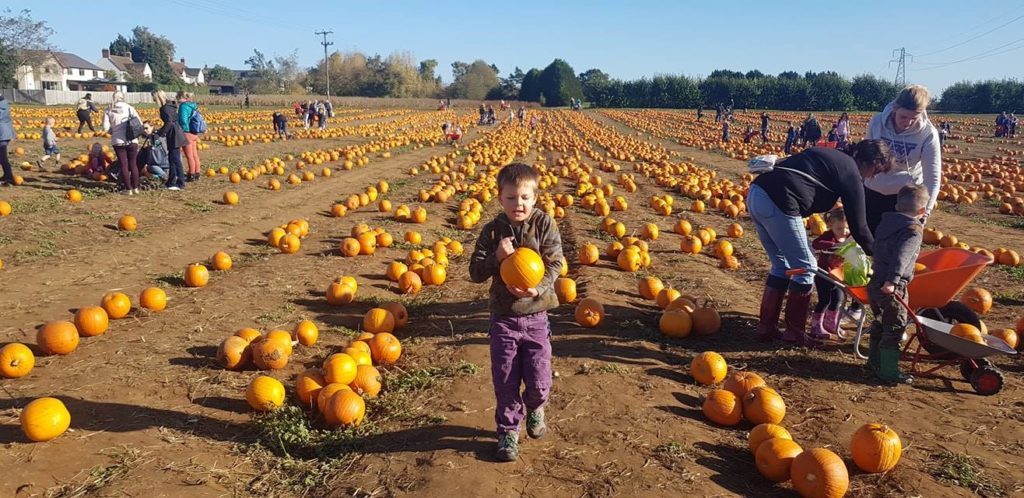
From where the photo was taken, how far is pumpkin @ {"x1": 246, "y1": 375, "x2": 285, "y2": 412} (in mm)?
4500

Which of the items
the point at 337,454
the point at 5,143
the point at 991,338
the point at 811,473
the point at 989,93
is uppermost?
the point at 989,93

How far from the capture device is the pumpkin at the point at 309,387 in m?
4.63

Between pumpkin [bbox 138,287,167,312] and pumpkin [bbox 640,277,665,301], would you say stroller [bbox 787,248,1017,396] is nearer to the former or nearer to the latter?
pumpkin [bbox 640,277,665,301]

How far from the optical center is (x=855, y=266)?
5.65 meters

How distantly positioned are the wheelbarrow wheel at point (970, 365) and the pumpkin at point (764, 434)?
227 centimetres

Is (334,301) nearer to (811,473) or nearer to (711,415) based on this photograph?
(711,415)

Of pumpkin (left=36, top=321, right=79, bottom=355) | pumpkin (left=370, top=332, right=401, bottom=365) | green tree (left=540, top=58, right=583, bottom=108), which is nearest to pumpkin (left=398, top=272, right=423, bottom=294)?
pumpkin (left=370, top=332, right=401, bottom=365)

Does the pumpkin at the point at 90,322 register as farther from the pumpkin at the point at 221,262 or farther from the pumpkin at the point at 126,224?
the pumpkin at the point at 126,224

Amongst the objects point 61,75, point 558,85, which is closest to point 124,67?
point 61,75

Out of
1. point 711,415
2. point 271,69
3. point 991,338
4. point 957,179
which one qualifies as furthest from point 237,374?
point 271,69

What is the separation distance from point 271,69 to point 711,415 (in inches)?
5977

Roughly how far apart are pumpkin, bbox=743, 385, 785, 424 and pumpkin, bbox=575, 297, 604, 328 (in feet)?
6.95

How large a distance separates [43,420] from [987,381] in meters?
7.00

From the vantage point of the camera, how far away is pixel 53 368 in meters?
5.21
